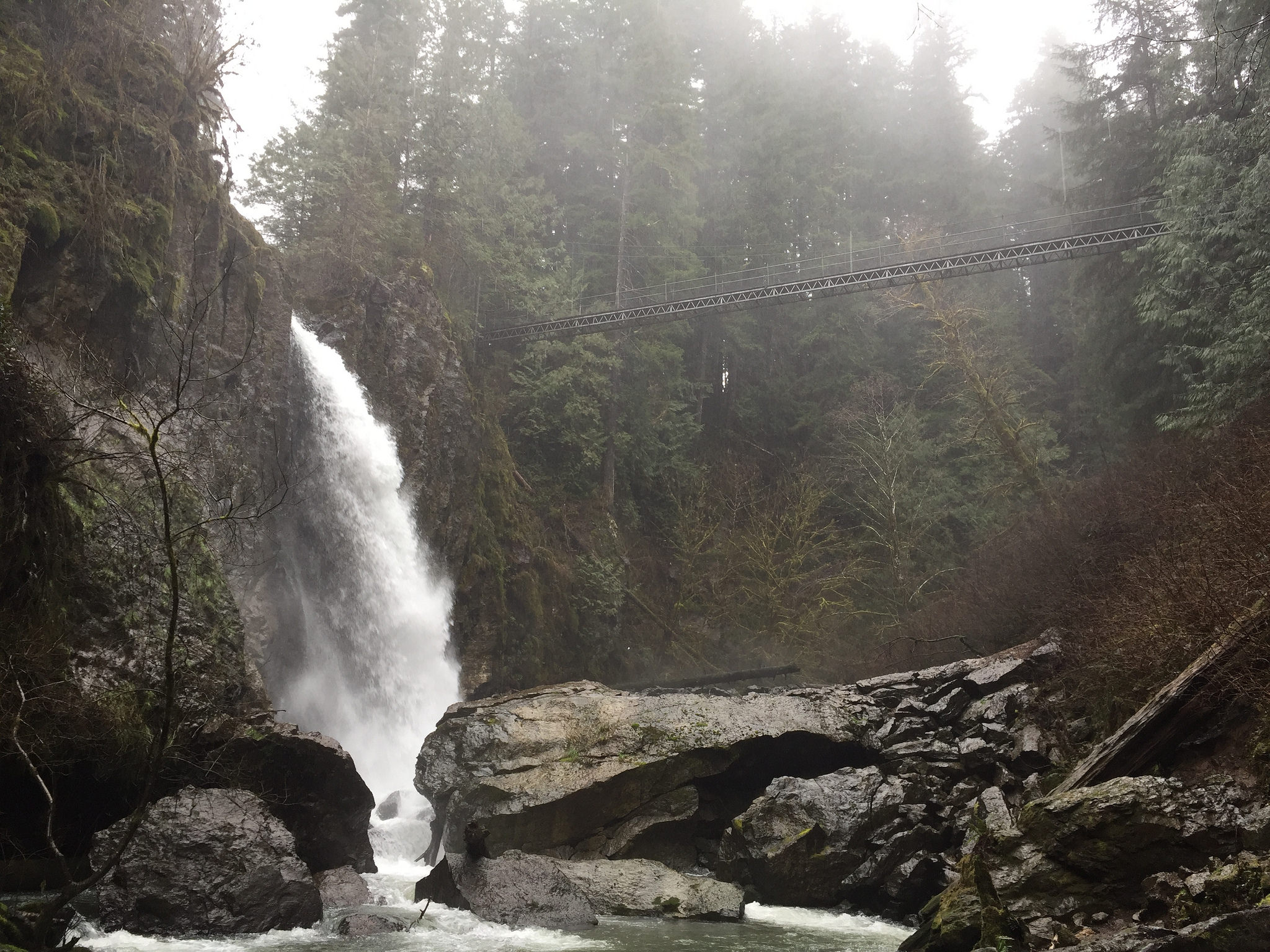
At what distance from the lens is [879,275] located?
20844 mm

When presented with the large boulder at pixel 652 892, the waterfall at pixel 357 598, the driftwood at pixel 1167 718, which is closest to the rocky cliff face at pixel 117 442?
the waterfall at pixel 357 598

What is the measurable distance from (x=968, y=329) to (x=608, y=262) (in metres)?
11.2

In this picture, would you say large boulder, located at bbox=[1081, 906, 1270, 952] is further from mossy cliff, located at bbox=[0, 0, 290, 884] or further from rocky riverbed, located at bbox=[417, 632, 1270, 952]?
mossy cliff, located at bbox=[0, 0, 290, 884]

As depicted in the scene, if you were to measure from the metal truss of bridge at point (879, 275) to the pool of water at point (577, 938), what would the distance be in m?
14.1

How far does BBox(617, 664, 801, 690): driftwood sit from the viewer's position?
20.0 metres

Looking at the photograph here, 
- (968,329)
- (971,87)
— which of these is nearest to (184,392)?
(968,329)

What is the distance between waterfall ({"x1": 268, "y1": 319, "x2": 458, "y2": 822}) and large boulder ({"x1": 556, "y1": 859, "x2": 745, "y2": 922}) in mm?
6951

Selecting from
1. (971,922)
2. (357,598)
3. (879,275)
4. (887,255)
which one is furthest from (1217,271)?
(357,598)

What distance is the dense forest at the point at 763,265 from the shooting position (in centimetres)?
1848

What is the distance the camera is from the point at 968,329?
2581cm

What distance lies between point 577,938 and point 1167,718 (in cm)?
533

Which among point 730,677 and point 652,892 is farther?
point 730,677

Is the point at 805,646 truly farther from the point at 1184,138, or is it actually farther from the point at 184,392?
the point at 184,392

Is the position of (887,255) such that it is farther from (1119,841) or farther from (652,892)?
(1119,841)
